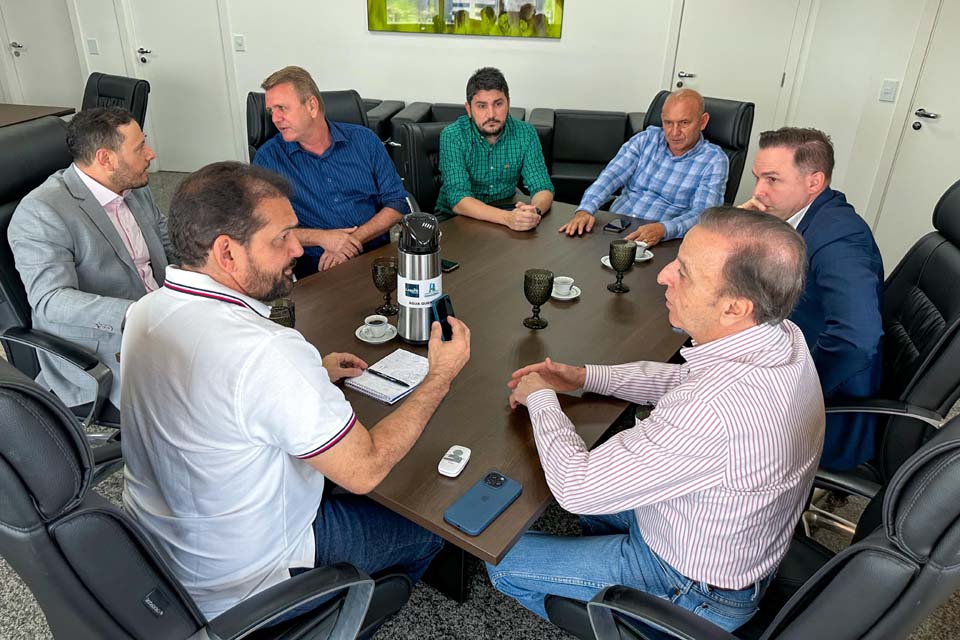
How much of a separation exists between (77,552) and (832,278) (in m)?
1.83

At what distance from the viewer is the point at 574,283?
6.63ft

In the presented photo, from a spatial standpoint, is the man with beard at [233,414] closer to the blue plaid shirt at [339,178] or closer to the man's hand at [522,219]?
the man's hand at [522,219]

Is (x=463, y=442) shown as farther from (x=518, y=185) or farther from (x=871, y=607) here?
(x=518, y=185)

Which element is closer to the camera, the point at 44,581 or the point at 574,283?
the point at 44,581

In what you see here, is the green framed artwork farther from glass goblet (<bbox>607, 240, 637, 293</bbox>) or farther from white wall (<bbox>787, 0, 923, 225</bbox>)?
glass goblet (<bbox>607, 240, 637, 293</bbox>)

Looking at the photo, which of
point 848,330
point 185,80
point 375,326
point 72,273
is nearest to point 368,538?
point 375,326

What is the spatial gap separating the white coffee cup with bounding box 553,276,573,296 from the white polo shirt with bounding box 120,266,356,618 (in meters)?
0.96

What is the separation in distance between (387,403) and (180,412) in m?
0.44

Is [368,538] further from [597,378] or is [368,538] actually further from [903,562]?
[903,562]

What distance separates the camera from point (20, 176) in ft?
6.26

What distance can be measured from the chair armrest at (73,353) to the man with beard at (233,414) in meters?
0.56

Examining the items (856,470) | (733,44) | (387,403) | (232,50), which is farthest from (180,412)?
(232,50)

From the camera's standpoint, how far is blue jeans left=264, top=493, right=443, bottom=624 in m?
1.31

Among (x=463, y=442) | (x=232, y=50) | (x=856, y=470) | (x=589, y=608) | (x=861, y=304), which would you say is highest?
(x=232, y=50)
